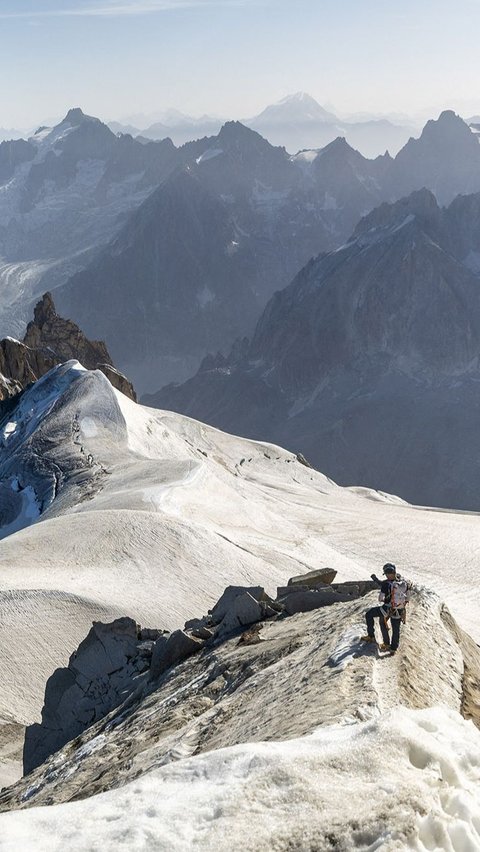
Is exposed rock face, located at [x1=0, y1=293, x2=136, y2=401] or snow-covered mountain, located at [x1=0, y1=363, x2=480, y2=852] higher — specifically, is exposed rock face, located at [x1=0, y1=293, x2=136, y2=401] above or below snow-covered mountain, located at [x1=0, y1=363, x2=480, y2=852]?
below

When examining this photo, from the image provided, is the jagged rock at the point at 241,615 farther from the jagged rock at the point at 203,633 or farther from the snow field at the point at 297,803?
the snow field at the point at 297,803

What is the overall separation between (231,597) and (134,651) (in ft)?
8.69

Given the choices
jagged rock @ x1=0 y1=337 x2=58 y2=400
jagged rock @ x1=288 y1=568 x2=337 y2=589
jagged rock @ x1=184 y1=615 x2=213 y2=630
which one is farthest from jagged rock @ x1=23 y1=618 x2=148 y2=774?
jagged rock @ x1=0 y1=337 x2=58 y2=400

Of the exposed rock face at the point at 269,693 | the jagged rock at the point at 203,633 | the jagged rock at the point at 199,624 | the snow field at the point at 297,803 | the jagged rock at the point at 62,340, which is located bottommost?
the jagged rock at the point at 62,340

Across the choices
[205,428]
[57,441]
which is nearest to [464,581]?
[57,441]

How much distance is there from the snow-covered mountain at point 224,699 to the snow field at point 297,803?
0.02 m

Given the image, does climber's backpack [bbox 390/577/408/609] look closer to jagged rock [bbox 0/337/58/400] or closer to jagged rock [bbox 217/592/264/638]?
jagged rock [bbox 217/592/264/638]

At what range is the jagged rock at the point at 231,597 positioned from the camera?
71.3 ft

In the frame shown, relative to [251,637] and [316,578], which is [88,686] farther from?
[316,578]

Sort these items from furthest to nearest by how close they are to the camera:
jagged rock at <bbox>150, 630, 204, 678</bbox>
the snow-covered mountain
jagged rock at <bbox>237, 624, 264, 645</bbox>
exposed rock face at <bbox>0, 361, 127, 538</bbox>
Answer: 1. exposed rock face at <bbox>0, 361, 127, 538</bbox>
2. jagged rock at <bbox>150, 630, 204, 678</bbox>
3. jagged rock at <bbox>237, 624, 264, 645</bbox>
4. the snow-covered mountain

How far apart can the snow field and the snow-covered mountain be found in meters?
0.02

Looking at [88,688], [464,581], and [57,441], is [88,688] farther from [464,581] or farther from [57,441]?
[57,441]

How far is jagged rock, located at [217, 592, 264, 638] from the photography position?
20.8m

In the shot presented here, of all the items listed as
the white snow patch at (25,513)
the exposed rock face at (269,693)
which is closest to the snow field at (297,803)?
the exposed rock face at (269,693)
